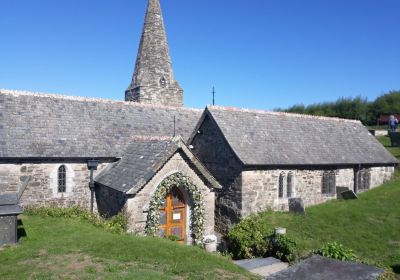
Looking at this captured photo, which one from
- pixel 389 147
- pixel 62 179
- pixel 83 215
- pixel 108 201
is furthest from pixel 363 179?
pixel 62 179

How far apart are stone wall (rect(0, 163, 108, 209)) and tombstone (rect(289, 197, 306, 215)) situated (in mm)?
10934

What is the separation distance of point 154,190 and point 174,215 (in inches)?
79.3

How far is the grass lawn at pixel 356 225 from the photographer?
14062 millimetres

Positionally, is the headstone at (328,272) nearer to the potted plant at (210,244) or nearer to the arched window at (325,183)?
the potted plant at (210,244)

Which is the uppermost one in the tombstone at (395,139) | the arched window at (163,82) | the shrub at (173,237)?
the arched window at (163,82)

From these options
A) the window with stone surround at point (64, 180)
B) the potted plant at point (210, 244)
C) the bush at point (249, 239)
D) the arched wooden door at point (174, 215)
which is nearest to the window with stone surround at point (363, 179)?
the bush at point (249, 239)

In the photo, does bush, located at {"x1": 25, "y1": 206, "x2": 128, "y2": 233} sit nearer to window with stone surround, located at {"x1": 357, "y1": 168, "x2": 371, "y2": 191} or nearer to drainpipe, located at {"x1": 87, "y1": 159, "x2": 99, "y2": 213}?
drainpipe, located at {"x1": 87, "y1": 159, "x2": 99, "y2": 213}

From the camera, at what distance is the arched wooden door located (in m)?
16.5

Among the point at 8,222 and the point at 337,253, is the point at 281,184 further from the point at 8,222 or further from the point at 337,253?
the point at 8,222

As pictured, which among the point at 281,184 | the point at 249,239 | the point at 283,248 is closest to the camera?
the point at 283,248

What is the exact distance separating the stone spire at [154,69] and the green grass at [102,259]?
17.4m

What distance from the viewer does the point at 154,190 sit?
51.3ft

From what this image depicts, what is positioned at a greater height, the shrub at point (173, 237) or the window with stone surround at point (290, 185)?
the window with stone surround at point (290, 185)

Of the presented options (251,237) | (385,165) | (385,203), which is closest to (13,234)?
(251,237)
